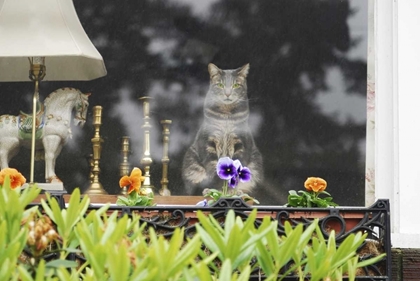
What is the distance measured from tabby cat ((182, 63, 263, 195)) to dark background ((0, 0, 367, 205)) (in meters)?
0.05

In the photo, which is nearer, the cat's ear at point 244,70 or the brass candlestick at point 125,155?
the brass candlestick at point 125,155

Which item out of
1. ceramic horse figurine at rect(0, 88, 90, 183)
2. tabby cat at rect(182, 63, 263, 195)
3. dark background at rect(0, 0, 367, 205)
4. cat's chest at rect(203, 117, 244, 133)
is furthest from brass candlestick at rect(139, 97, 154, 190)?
ceramic horse figurine at rect(0, 88, 90, 183)

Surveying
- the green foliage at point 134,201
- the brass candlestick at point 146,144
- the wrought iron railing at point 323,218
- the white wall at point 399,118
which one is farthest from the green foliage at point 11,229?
the brass candlestick at point 146,144

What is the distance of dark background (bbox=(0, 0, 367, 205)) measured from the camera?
5199mm

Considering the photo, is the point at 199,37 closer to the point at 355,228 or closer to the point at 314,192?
the point at 314,192

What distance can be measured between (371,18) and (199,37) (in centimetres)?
119

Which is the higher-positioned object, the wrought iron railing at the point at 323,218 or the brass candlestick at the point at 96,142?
the brass candlestick at the point at 96,142

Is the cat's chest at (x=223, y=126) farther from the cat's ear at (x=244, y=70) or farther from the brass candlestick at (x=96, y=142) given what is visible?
the brass candlestick at (x=96, y=142)

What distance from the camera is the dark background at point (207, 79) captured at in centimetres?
520

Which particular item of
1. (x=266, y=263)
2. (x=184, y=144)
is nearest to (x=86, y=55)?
(x=184, y=144)

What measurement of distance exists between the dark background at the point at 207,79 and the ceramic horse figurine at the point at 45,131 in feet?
0.46

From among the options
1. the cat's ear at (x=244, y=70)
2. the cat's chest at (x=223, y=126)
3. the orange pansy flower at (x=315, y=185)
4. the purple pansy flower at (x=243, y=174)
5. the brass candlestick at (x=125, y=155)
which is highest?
→ the cat's ear at (x=244, y=70)

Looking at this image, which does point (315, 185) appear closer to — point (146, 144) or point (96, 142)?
point (146, 144)

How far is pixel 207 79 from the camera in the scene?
5473 millimetres
